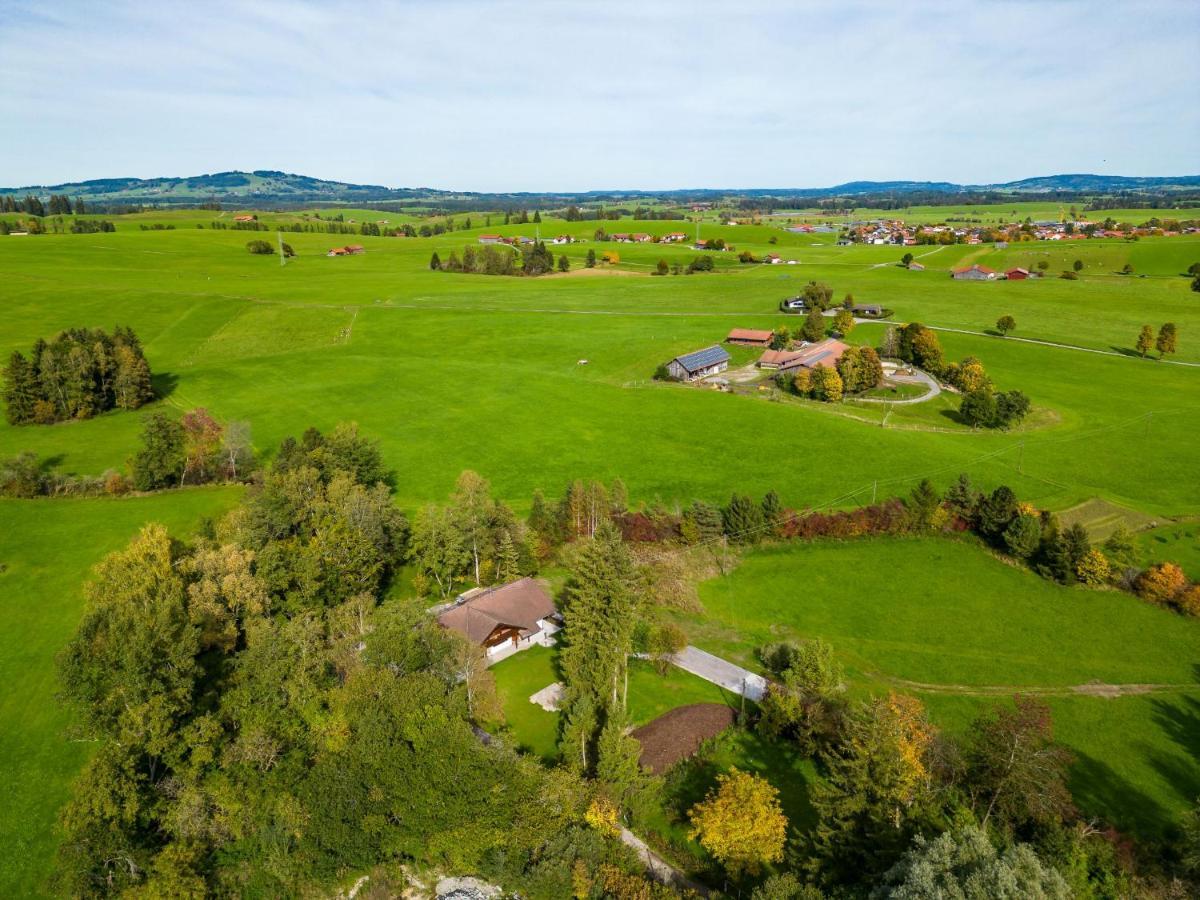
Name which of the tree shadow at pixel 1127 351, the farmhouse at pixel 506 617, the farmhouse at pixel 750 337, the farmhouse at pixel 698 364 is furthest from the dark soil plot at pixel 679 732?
the tree shadow at pixel 1127 351

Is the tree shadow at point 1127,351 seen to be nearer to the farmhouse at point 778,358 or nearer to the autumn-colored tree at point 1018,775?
the farmhouse at point 778,358

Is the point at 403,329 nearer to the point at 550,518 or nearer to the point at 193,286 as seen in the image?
the point at 193,286

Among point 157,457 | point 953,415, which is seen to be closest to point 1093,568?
point 953,415

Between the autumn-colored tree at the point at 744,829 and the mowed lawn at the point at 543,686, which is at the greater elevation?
the autumn-colored tree at the point at 744,829

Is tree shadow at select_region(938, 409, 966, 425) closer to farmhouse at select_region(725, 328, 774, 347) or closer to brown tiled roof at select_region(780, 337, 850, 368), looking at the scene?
brown tiled roof at select_region(780, 337, 850, 368)

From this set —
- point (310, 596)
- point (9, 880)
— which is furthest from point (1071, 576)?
point (9, 880)

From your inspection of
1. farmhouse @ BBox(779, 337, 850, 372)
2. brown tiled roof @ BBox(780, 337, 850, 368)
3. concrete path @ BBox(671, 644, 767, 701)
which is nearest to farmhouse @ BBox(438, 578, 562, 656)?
concrete path @ BBox(671, 644, 767, 701)
